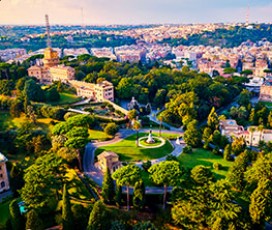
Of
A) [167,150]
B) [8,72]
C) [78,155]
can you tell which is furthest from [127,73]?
[78,155]

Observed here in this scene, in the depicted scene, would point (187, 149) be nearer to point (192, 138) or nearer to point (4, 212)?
point (192, 138)

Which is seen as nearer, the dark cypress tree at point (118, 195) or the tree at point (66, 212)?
the tree at point (66, 212)

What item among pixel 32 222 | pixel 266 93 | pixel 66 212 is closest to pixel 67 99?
pixel 66 212

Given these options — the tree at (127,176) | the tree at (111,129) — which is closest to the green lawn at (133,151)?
the tree at (111,129)

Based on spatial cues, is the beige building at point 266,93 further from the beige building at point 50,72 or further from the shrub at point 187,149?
the beige building at point 50,72

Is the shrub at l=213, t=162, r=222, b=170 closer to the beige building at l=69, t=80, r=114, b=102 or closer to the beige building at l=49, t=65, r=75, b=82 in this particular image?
the beige building at l=69, t=80, r=114, b=102

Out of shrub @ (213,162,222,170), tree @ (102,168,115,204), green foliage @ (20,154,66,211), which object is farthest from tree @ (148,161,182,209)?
green foliage @ (20,154,66,211)
